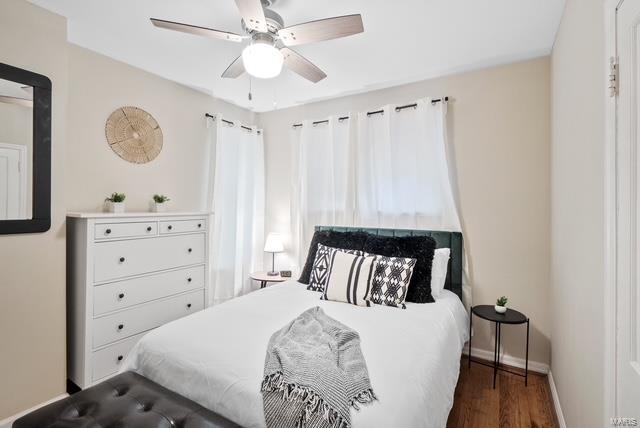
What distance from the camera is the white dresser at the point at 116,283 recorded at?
212 cm

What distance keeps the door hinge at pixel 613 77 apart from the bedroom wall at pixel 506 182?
161cm

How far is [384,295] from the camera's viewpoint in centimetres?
228

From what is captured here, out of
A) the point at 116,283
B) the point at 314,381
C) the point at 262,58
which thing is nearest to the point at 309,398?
the point at 314,381

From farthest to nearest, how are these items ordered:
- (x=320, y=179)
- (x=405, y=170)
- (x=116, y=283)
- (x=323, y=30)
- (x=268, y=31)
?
(x=320, y=179)
(x=405, y=170)
(x=116, y=283)
(x=268, y=31)
(x=323, y=30)

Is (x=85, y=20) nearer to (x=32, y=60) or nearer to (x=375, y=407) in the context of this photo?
(x=32, y=60)

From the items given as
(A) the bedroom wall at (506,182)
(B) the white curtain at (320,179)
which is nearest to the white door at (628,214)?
(A) the bedroom wall at (506,182)

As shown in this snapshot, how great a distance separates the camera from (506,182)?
2.59 meters

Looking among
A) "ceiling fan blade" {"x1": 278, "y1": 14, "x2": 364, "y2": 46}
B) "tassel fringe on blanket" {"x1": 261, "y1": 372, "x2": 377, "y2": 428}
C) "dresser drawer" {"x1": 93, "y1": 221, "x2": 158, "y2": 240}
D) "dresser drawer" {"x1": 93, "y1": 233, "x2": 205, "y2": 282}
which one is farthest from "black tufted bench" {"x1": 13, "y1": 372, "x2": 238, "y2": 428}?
"ceiling fan blade" {"x1": 278, "y1": 14, "x2": 364, "y2": 46}

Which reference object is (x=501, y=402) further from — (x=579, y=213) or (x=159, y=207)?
(x=159, y=207)

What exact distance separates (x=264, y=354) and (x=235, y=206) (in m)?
2.40

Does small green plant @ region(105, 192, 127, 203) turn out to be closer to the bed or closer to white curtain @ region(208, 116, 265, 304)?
white curtain @ region(208, 116, 265, 304)

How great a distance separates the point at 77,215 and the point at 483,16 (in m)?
3.02

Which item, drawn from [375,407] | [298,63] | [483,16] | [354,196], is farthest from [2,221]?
[483,16]

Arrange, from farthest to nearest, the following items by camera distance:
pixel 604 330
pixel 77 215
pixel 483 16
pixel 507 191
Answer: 1. pixel 507 191
2. pixel 77 215
3. pixel 483 16
4. pixel 604 330
